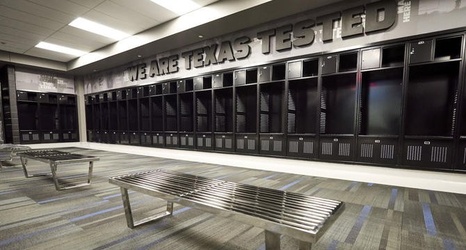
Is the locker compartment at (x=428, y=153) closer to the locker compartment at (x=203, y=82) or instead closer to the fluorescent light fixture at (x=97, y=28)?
the locker compartment at (x=203, y=82)

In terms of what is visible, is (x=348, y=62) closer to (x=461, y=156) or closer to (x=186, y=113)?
(x=461, y=156)

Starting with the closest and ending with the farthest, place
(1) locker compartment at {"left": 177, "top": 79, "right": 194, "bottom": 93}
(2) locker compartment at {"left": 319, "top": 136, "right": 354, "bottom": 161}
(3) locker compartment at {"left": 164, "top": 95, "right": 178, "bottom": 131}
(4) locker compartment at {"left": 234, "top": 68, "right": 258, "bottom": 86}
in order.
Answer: (2) locker compartment at {"left": 319, "top": 136, "right": 354, "bottom": 161}, (4) locker compartment at {"left": 234, "top": 68, "right": 258, "bottom": 86}, (1) locker compartment at {"left": 177, "top": 79, "right": 194, "bottom": 93}, (3) locker compartment at {"left": 164, "top": 95, "right": 178, "bottom": 131}

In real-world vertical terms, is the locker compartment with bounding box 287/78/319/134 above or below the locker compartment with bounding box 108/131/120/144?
above

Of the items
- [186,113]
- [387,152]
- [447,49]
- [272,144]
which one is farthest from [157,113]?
[447,49]

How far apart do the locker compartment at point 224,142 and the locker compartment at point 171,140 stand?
4.65ft

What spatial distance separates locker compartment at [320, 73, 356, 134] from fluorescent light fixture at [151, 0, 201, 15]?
298 centimetres

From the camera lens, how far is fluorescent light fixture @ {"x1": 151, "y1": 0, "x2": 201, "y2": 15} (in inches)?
164

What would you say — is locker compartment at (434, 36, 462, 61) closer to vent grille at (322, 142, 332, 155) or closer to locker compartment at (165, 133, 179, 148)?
vent grille at (322, 142, 332, 155)

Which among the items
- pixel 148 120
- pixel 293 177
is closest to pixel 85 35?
pixel 148 120

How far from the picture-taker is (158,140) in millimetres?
6344

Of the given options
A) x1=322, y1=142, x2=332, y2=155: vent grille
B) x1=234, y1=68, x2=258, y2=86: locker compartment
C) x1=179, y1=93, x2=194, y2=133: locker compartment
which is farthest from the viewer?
x1=179, y1=93, x2=194, y2=133: locker compartment

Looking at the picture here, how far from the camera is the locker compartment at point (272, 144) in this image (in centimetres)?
414

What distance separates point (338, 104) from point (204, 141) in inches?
124

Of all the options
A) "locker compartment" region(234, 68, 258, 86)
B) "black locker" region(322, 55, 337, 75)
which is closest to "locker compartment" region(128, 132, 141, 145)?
"locker compartment" region(234, 68, 258, 86)
